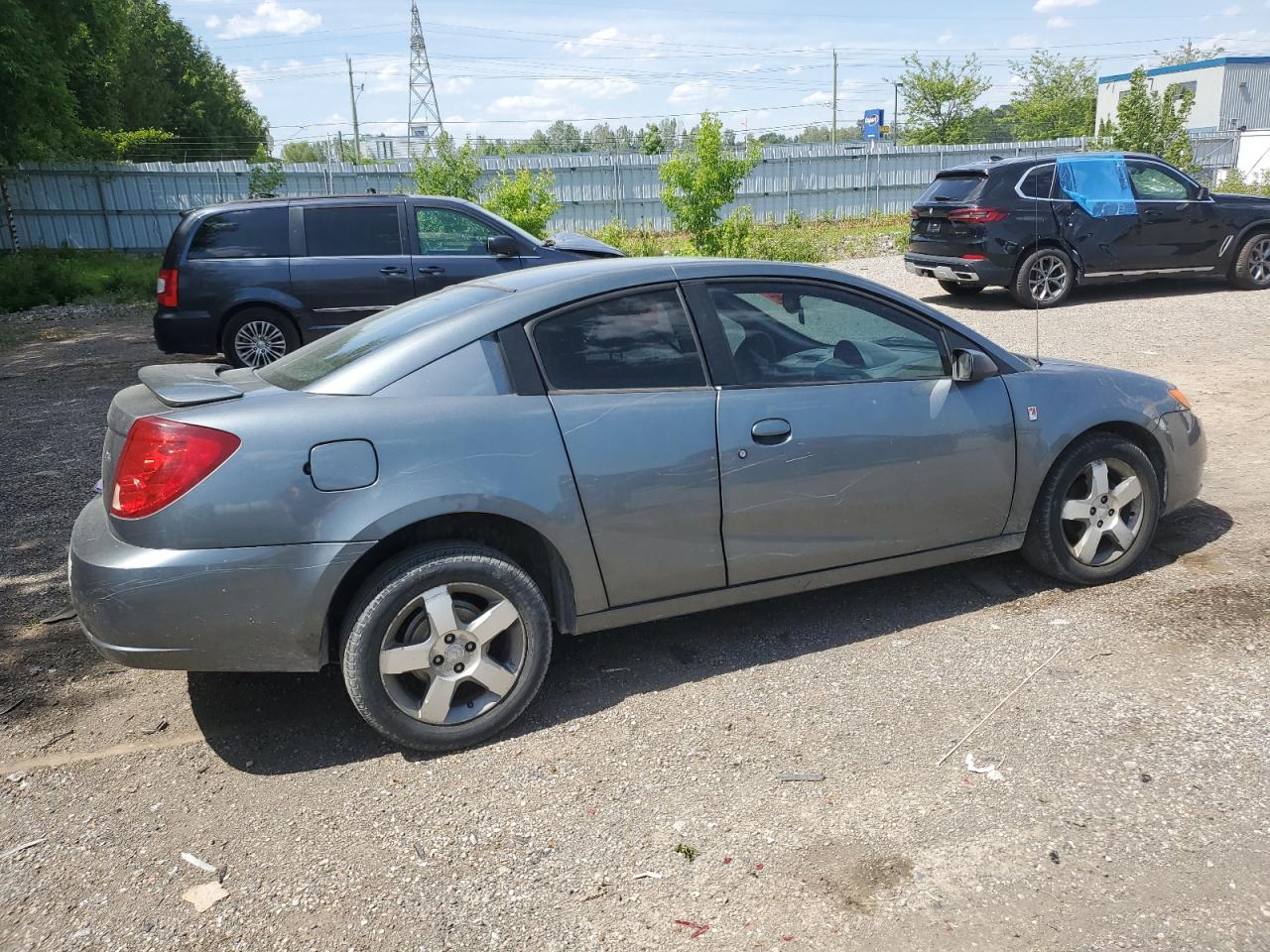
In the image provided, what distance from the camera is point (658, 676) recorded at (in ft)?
13.4

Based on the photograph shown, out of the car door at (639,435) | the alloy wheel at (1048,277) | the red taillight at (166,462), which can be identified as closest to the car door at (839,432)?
the car door at (639,435)

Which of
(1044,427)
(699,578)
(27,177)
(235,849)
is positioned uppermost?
(27,177)

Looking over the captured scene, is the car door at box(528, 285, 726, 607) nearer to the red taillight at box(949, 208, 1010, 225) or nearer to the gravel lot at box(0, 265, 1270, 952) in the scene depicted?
the gravel lot at box(0, 265, 1270, 952)

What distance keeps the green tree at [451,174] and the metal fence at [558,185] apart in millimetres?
6446

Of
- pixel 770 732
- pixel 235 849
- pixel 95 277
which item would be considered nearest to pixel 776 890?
pixel 770 732

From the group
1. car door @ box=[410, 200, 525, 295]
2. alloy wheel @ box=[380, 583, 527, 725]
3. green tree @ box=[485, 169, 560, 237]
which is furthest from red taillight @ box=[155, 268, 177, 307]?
alloy wheel @ box=[380, 583, 527, 725]

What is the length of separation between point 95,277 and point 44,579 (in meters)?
17.5

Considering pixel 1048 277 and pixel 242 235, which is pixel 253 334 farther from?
pixel 1048 277

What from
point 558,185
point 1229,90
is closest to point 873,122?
point 1229,90

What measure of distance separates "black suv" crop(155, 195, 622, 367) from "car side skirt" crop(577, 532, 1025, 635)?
6962 mm

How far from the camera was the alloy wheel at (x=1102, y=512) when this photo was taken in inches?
182

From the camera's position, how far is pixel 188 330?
10320 mm

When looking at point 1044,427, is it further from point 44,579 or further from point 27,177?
point 27,177

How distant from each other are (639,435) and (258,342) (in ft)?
25.5
